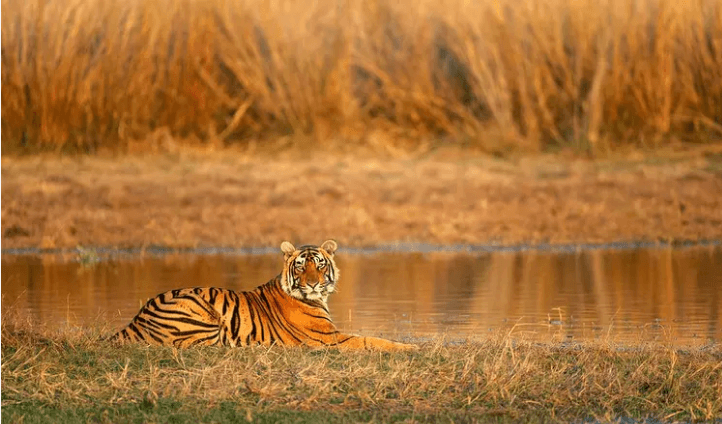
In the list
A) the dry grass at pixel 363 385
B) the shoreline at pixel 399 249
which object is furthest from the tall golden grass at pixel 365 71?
the dry grass at pixel 363 385

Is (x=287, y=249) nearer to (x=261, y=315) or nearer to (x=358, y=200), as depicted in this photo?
(x=261, y=315)

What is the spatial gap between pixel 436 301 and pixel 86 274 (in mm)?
3846

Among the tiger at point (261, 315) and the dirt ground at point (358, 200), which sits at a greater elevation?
the dirt ground at point (358, 200)

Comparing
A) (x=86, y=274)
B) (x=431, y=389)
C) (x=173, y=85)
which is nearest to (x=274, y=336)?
(x=431, y=389)

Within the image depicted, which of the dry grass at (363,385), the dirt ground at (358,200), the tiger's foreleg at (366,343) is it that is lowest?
the dry grass at (363,385)

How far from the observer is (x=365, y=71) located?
75.4ft

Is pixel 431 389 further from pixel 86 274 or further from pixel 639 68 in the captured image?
pixel 639 68

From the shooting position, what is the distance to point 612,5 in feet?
73.2

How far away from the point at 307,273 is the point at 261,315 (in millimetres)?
394

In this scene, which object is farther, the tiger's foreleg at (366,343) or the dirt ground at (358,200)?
the dirt ground at (358,200)

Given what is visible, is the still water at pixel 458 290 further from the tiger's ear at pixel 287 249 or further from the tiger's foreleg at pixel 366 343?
the tiger's ear at pixel 287 249

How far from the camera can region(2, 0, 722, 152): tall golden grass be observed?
2142 cm

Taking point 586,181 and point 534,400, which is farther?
point 586,181

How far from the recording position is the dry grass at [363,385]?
744cm
